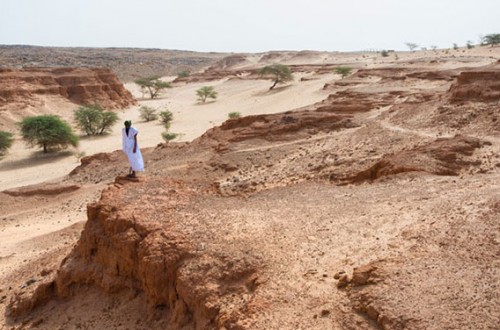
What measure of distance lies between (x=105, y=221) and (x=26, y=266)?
2545 millimetres

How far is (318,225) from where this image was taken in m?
6.18

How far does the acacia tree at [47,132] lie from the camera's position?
22453mm

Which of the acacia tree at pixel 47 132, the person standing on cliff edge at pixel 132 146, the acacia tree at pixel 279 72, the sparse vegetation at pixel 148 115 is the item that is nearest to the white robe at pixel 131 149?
the person standing on cliff edge at pixel 132 146

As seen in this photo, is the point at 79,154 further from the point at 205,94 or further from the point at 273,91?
the point at 273,91

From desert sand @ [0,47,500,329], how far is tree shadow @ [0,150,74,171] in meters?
8.07

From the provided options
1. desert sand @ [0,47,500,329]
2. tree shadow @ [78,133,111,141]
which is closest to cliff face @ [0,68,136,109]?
tree shadow @ [78,133,111,141]

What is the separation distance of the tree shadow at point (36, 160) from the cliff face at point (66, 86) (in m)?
8.52

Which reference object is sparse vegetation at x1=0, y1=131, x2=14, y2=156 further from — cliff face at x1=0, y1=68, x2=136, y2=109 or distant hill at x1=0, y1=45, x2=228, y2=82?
distant hill at x1=0, y1=45, x2=228, y2=82

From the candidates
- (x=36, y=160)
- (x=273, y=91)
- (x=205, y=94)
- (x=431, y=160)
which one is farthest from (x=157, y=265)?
(x=205, y=94)

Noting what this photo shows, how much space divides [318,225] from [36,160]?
19.1 meters

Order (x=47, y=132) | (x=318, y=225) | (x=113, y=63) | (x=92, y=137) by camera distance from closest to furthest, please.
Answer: (x=318, y=225), (x=47, y=132), (x=92, y=137), (x=113, y=63)

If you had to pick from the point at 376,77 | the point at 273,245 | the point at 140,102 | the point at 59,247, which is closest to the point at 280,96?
the point at 376,77

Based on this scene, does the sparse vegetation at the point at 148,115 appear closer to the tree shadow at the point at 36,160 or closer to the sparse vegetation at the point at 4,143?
the tree shadow at the point at 36,160

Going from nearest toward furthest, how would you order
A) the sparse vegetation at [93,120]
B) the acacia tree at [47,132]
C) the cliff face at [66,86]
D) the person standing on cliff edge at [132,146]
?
the person standing on cliff edge at [132,146], the acacia tree at [47,132], the sparse vegetation at [93,120], the cliff face at [66,86]
